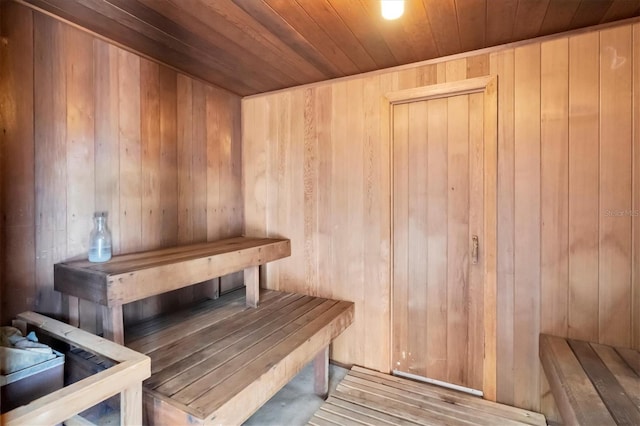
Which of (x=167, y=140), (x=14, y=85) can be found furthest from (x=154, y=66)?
(x=14, y=85)

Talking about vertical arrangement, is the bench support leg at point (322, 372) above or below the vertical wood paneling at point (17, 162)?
below

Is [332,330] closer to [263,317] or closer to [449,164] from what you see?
[263,317]

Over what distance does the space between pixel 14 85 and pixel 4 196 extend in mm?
515

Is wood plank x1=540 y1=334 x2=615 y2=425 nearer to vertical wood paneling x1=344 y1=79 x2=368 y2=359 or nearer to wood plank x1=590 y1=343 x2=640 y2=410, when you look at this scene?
wood plank x1=590 y1=343 x2=640 y2=410

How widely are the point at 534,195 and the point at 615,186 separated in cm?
36

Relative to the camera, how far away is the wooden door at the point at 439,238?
2.00 meters

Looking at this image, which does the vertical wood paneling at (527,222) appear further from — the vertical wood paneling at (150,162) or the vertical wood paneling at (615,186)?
the vertical wood paneling at (150,162)

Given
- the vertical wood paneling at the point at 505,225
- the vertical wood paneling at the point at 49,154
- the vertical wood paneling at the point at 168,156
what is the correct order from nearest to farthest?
1. the vertical wood paneling at the point at 49,154
2. the vertical wood paneling at the point at 505,225
3. the vertical wood paneling at the point at 168,156

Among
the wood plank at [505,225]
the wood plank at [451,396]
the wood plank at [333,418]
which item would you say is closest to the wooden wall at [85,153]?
the wood plank at [333,418]

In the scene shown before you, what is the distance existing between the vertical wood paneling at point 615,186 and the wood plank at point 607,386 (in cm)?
20

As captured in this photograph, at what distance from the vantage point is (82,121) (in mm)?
1693

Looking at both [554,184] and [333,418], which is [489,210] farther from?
[333,418]

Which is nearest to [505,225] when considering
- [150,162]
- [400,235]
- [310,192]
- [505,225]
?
[505,225]

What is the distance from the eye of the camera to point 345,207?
7.77 feet
